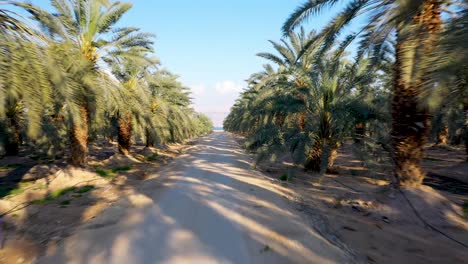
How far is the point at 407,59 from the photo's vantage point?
5910 mm

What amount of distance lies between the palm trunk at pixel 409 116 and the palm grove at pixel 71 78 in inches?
315

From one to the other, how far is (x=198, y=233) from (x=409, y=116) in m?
5.47

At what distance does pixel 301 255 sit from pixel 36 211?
21.6ft

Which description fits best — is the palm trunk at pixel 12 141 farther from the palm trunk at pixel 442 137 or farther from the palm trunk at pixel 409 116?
the palm trunk at pixel 442 137

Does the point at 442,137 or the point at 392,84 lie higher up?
the point at 392,84

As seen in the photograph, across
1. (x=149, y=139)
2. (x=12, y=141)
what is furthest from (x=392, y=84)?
(x=12, y=141)

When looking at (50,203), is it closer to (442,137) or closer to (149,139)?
(149,139)

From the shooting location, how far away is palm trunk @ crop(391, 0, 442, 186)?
597cm

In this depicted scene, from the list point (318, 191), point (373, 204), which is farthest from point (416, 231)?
point (318, 191)

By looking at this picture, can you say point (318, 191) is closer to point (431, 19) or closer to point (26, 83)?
point (431, 19)

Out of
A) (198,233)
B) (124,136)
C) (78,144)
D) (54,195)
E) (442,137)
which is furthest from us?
(442,137)

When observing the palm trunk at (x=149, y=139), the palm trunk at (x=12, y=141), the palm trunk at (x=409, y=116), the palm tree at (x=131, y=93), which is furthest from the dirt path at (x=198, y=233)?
the palm trunk at (x=12, y=141)

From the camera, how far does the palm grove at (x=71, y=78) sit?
18.3 ft

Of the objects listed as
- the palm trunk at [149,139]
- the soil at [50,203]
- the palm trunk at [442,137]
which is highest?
the palm trunk at [442,137]
